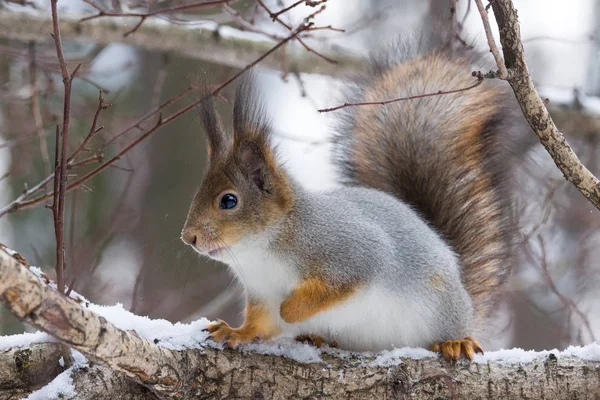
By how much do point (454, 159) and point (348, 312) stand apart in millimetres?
749

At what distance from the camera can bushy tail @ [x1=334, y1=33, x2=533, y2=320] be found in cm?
235

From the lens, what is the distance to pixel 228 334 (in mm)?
1790

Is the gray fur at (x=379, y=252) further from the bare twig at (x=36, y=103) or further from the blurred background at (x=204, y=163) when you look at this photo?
the bare twig at (x=36, y=103)

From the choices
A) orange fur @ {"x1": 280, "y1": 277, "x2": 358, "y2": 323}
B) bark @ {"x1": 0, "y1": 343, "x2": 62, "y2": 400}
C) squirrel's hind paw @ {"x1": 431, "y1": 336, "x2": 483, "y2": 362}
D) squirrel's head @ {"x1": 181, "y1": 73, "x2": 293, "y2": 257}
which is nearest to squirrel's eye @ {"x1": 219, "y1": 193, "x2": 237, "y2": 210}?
squirrel's head @ {"x1": 181, "y1": 73, "x2": 293, "y2": 257}

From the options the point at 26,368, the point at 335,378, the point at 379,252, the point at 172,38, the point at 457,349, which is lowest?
the point at 26,368

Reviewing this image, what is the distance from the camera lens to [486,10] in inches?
55.6

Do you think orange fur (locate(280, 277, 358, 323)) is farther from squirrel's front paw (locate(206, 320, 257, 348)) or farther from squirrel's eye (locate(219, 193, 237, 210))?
squirrel's eye (locate(219, 193, 237, 210))

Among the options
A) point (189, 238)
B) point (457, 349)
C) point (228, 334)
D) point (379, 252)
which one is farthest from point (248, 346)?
point (457, 349)

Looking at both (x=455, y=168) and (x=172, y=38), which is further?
(x=172, y=38)

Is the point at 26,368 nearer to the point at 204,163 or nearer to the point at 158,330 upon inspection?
the point at 158,330

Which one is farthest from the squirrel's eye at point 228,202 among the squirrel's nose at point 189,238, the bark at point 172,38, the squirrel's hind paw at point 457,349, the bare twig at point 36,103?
the bark at point 172,38

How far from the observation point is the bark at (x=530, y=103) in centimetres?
145

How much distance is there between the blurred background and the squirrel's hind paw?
58 centimetres

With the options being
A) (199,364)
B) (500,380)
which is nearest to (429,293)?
(500,380)
